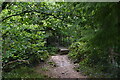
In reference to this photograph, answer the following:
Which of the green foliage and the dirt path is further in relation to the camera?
the dirt path

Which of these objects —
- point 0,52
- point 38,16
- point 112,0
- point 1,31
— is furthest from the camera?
point 38,16

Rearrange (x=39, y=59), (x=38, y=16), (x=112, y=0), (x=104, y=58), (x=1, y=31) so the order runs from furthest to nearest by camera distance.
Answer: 1. (x=39, y=59)
2. (x=104, y=58)
3. (x=38, y=16)
4. (x=1, y=31)
5. (x=112, y=0)

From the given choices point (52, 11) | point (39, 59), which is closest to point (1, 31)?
point (52, 11)

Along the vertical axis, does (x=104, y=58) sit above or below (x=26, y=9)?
below

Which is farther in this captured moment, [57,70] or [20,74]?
[57,70]

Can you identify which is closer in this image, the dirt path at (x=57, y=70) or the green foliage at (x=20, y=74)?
the green foliage at (x=20, y=74)

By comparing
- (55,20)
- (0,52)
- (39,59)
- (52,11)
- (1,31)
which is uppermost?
(52,11)

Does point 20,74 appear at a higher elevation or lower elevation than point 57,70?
higher

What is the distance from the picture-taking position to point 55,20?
487cm

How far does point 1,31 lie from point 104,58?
5.31 metres

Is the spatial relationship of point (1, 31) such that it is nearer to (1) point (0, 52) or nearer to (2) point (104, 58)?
(1) point (0, 52)

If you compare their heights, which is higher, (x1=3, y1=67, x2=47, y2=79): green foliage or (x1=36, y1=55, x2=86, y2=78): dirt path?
(x1=3, y1=67, x2=47, y2=79): green foliage

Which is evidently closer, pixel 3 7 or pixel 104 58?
pixel 3 7

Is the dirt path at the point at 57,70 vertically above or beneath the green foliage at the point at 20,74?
beneath
